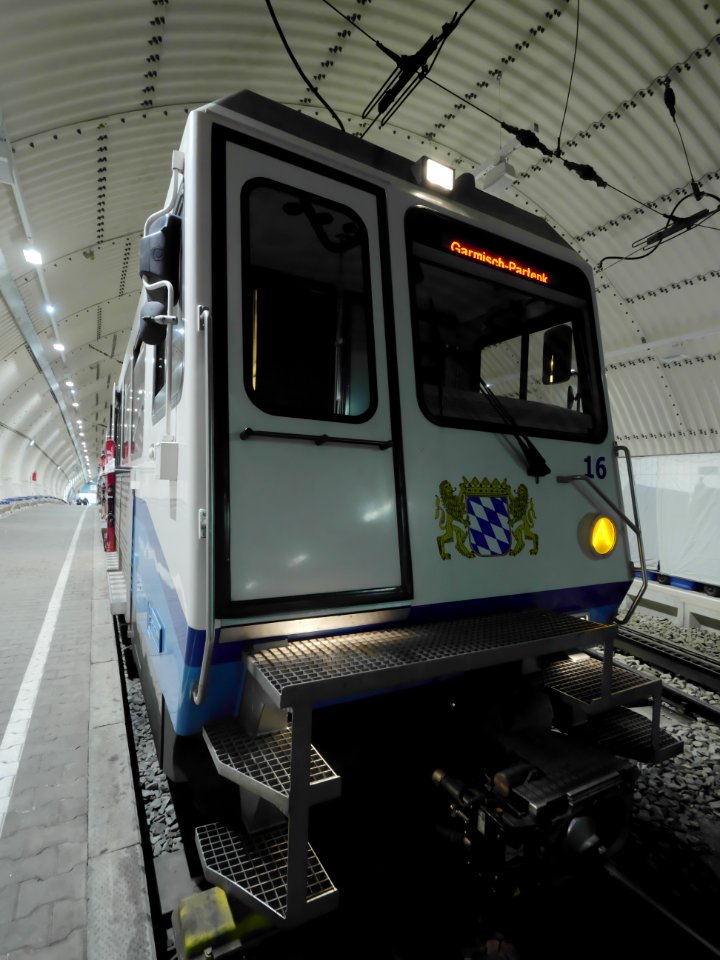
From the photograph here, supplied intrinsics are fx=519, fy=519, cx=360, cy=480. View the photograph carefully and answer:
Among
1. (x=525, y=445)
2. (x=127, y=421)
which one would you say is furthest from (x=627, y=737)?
(x=127, y=421)

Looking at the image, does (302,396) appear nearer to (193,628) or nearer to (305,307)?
(305,307)

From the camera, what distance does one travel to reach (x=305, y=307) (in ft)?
7.97

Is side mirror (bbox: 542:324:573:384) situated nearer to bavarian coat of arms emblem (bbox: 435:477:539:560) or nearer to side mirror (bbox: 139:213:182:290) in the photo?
bavarian coat of arms emblem (bbox: 435:477:539:560)

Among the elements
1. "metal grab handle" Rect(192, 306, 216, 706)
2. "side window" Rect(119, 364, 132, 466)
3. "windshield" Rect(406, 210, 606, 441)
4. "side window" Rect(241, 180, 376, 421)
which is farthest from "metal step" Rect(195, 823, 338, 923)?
"side window" Rect(119, 364, 132, 466)

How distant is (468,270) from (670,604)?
6914mm

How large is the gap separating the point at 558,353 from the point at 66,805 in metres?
3.99

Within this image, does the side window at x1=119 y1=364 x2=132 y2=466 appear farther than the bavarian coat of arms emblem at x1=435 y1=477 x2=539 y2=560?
Yes

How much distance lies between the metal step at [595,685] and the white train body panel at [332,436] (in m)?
0.35

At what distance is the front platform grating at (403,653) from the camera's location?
5.68 ft

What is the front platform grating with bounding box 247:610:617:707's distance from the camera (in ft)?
5.68

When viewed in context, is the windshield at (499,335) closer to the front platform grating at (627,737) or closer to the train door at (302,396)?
the train door at (302,396)

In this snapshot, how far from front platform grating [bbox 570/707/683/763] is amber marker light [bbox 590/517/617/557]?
90 centimetres

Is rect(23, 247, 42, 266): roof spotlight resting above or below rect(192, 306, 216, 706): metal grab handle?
above

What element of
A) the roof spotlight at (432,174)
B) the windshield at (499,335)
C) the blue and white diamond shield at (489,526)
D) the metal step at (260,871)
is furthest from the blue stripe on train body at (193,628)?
the roof spotlight at (432,174)
